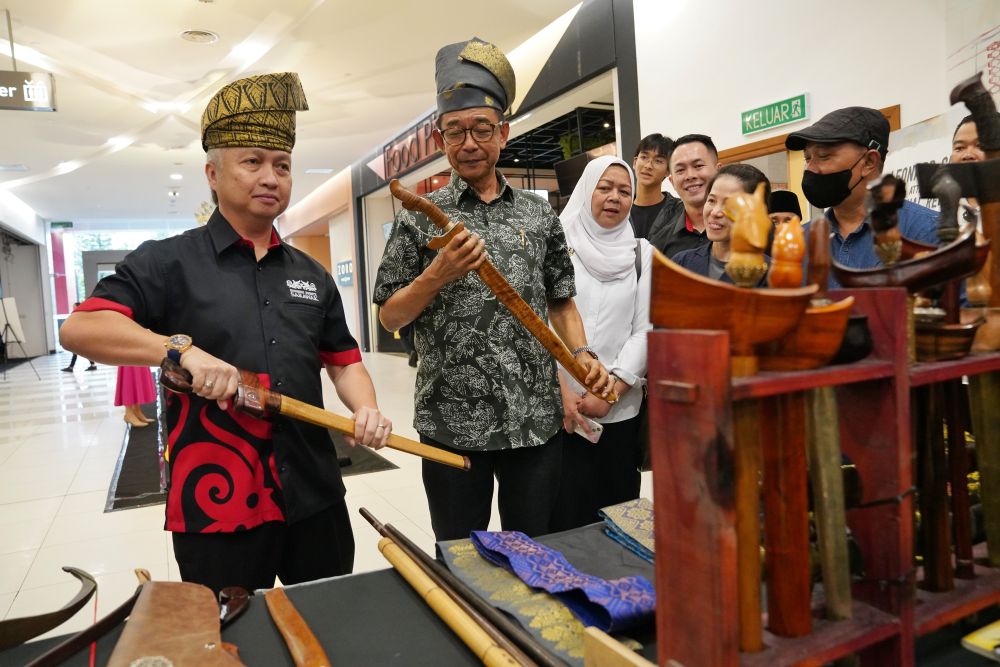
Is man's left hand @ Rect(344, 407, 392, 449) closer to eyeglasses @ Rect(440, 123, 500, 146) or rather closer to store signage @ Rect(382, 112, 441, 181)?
eyeglasses @ Rect(440, 123, 500, 146)

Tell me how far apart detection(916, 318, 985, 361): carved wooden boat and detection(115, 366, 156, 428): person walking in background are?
276 inches

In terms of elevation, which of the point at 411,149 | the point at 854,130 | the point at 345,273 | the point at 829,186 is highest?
the point at 411,149

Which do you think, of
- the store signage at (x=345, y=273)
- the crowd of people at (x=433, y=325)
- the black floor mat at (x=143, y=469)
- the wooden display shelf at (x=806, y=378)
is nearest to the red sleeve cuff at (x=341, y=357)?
the crowd of people at (x=433, y=325)

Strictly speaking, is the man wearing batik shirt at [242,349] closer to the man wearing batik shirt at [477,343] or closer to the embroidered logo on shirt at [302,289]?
the embroidered logo on shirt at [302,289]

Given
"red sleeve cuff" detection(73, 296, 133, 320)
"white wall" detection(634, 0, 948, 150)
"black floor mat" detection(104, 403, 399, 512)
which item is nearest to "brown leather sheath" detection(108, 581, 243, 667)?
"red sleeve cuff" detection(73, 296, 133, 320)

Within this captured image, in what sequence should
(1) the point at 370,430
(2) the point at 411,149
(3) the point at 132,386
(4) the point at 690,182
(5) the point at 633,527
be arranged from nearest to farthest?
(5) the point at 633,527
(1) the point at 370,430
(4) the point at 690,182
(3) the point at 132,386
(2) the point at 411,149

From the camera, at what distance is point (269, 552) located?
1422mm

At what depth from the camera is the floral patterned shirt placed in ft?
5.41

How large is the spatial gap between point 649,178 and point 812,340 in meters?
2.68

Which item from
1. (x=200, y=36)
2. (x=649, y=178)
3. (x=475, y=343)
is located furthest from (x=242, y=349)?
(x=200, y=36)

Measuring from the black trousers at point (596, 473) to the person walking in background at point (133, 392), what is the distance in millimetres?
5780

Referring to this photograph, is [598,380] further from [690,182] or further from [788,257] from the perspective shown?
[690,182]

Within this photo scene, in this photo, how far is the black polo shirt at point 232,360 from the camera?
4.40 ft

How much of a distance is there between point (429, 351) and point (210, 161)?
2.14 feet
